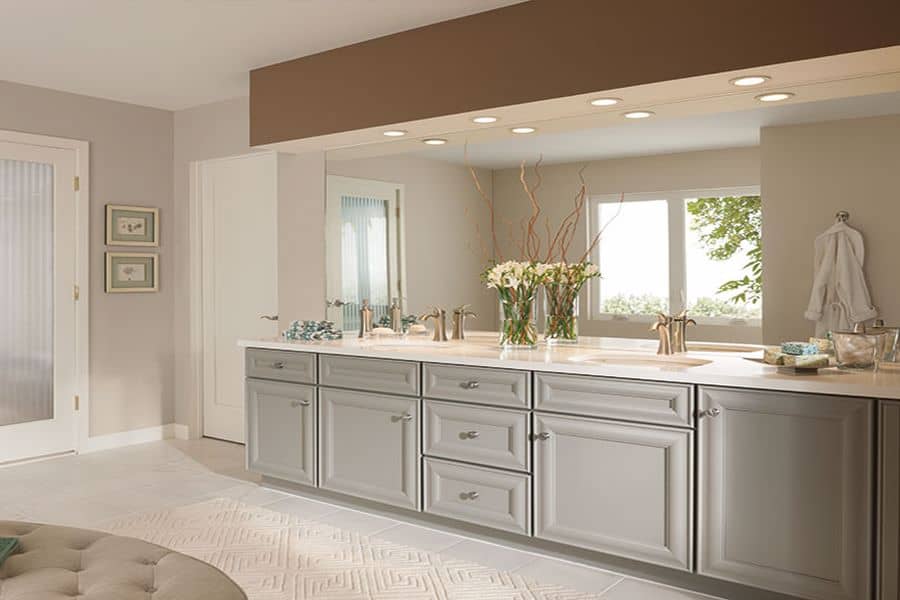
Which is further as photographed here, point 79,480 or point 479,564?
point 79,480

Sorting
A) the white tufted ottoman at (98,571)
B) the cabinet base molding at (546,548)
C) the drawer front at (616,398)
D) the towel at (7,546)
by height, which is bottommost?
the cabinet base molding at (546,548)

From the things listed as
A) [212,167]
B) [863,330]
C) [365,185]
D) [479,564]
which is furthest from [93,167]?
[863,330]

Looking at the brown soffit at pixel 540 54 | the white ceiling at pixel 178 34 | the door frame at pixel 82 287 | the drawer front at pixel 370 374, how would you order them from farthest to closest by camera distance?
the door frame at pixel 82 287 < the drawer front at pixel 370 374 < the white ceiling at pixel 178 34 < the brown soffit at pixel 540 54

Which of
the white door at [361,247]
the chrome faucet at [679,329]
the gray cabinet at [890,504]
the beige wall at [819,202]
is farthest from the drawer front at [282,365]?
the gray cabinet at [890,504]

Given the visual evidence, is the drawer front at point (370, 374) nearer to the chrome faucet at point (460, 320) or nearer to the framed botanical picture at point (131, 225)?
the chrome faucet at point (460, 320)

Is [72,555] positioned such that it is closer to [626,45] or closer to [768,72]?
[626,45]

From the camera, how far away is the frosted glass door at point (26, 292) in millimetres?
4957

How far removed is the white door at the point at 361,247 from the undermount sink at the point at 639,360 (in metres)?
1.33

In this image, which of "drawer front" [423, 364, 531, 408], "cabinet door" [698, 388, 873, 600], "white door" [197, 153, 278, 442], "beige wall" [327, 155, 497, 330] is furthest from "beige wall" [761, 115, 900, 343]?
"white door" [197, 153, 278, 442]

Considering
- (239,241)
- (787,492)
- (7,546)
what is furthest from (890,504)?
(239,241)

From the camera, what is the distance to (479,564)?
329 cm

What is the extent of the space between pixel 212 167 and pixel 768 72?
3967mm

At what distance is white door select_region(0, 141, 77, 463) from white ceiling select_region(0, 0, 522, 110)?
60cm

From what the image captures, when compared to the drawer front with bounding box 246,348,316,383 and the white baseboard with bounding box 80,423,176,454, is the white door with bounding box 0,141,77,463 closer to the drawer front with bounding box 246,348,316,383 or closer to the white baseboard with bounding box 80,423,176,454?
the white baseboard with bounding box 80,423,176,454
